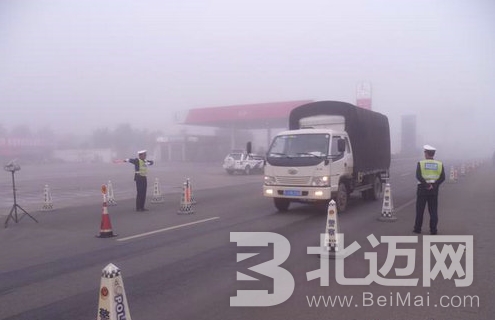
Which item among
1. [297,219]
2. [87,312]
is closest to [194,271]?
[87,312]

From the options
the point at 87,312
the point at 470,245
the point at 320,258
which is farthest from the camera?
the point at 470,245

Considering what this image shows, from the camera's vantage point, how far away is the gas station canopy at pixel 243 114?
48.5 metres

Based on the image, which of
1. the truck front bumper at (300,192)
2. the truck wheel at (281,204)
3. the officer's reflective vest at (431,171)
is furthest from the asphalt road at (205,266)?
the officer's reflective vest at (431,171)

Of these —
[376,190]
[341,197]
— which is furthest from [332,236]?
[376,190]

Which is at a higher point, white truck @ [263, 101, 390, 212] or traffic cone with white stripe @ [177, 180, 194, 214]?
white truck @ [263, 101, 390, 212]

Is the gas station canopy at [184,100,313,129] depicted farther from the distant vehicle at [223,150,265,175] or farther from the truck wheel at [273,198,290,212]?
the truck wheel at [273,198,290,212]

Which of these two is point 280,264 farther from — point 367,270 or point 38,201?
point 38,201

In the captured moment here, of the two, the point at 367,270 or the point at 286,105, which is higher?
the point at 286,105

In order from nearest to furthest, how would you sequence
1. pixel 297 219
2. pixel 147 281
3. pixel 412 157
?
pixel 147 281
pixel 297 219
pixel 412 157

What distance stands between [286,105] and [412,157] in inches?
1367

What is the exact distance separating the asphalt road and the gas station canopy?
35879 millimetres

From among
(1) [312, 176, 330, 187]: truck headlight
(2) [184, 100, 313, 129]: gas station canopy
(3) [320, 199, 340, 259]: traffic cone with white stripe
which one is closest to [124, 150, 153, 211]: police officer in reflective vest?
(1) [312, 176, 330, 187]: truck headlight

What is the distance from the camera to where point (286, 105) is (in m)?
48.1

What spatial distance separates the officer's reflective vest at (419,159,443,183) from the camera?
889 centimetres
